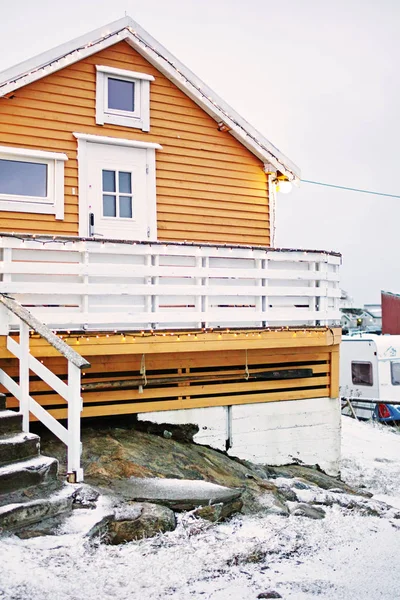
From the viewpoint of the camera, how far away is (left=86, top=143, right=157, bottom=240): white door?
10.1 metres

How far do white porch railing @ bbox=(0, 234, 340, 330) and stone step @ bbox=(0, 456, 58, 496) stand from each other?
210cm

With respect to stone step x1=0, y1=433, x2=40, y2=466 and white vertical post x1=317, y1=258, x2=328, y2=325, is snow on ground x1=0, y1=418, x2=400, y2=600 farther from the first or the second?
white vertical post x1=317, y1=258, x2=328, y2=325

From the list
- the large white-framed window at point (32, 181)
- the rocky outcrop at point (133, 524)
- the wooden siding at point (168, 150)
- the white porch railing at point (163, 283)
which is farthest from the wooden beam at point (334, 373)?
the large white-framed window at point (32, 181)

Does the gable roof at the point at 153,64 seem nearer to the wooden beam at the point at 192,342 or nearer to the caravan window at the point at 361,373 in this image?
the wooden beam at the point at 192,342

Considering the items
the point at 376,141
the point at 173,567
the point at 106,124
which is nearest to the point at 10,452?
the point at 173,567

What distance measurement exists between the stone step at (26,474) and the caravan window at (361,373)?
13613mm

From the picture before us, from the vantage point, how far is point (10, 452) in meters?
5.50

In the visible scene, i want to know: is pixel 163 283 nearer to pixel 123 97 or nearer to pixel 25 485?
pixel 25 485

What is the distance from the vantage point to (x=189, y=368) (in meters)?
8.65

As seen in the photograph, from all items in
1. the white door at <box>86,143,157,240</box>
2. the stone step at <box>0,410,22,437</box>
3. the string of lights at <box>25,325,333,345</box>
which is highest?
the white door at <box>86,143,157,240</box>

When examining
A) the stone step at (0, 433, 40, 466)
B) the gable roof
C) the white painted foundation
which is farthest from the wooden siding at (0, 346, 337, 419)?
the gable roof

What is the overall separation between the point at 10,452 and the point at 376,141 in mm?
77555

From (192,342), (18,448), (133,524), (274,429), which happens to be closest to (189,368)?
(192,342)

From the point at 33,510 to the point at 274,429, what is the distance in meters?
5.01
